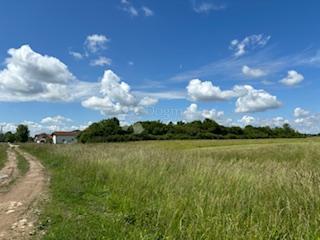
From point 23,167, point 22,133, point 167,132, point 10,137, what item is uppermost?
point 22,133

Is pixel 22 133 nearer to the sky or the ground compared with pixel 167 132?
nearer to the sky

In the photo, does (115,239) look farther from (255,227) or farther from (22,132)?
(22,132)

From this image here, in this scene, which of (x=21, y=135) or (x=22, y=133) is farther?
(x=22, y=133)

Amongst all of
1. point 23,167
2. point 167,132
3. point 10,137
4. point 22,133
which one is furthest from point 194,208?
point 10,137

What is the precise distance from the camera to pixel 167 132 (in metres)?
92.3

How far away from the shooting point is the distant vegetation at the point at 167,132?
8239cm

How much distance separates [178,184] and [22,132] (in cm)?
15485

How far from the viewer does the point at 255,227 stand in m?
5.45

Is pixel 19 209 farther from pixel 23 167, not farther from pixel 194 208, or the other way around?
pixel 23 167

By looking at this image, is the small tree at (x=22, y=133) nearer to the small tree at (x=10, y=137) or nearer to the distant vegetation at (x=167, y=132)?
the small tree at (x=10, y=137)

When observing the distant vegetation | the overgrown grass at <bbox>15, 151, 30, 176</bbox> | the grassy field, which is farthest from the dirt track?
the distant vegetation

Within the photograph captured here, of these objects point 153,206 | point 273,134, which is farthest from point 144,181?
point 273,134

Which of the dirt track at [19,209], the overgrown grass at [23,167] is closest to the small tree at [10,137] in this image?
the overgrown grass at [23,167]

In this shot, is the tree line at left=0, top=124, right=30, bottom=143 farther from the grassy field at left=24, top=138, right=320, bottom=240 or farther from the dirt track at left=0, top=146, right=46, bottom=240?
the grassy field at left=24, top=138, right=320, bottom=240
